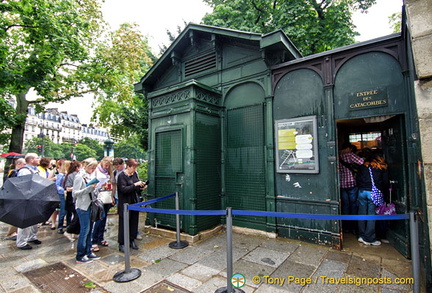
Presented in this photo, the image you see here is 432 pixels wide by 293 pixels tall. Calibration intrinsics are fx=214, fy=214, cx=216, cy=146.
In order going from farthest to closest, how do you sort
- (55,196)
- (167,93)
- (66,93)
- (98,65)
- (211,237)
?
(66,93) → (98,65) → (167,93) → (211,237) → (55,196)

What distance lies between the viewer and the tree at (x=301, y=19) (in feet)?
33.5

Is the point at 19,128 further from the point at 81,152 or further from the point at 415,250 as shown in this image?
the point at 81,152

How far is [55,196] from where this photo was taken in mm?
4281

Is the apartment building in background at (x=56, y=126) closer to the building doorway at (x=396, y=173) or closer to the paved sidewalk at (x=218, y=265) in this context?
the paved sidewalk at (x=218, y=265)

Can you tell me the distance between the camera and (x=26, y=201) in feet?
12.9

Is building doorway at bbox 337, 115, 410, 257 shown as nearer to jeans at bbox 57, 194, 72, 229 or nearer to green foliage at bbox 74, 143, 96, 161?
jeans at bbox 57, 194, 72, 229

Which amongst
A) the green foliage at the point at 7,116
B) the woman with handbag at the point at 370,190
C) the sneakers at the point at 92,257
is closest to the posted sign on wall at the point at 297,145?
the woman with handbag at the point at 370,190

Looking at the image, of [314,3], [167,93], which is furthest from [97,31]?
[314,3]

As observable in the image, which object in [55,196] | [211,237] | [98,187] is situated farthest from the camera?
[211,237]

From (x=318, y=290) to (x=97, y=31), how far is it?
1707 cm

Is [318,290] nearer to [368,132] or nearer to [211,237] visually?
[211,237]

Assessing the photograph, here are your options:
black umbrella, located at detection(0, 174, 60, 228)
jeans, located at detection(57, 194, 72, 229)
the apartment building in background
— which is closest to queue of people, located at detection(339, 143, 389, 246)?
black umbrella, located at detection(0, 174, 60, 228)

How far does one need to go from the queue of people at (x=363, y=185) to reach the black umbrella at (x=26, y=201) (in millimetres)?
6586

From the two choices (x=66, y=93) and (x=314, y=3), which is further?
(x=66, y=93)
